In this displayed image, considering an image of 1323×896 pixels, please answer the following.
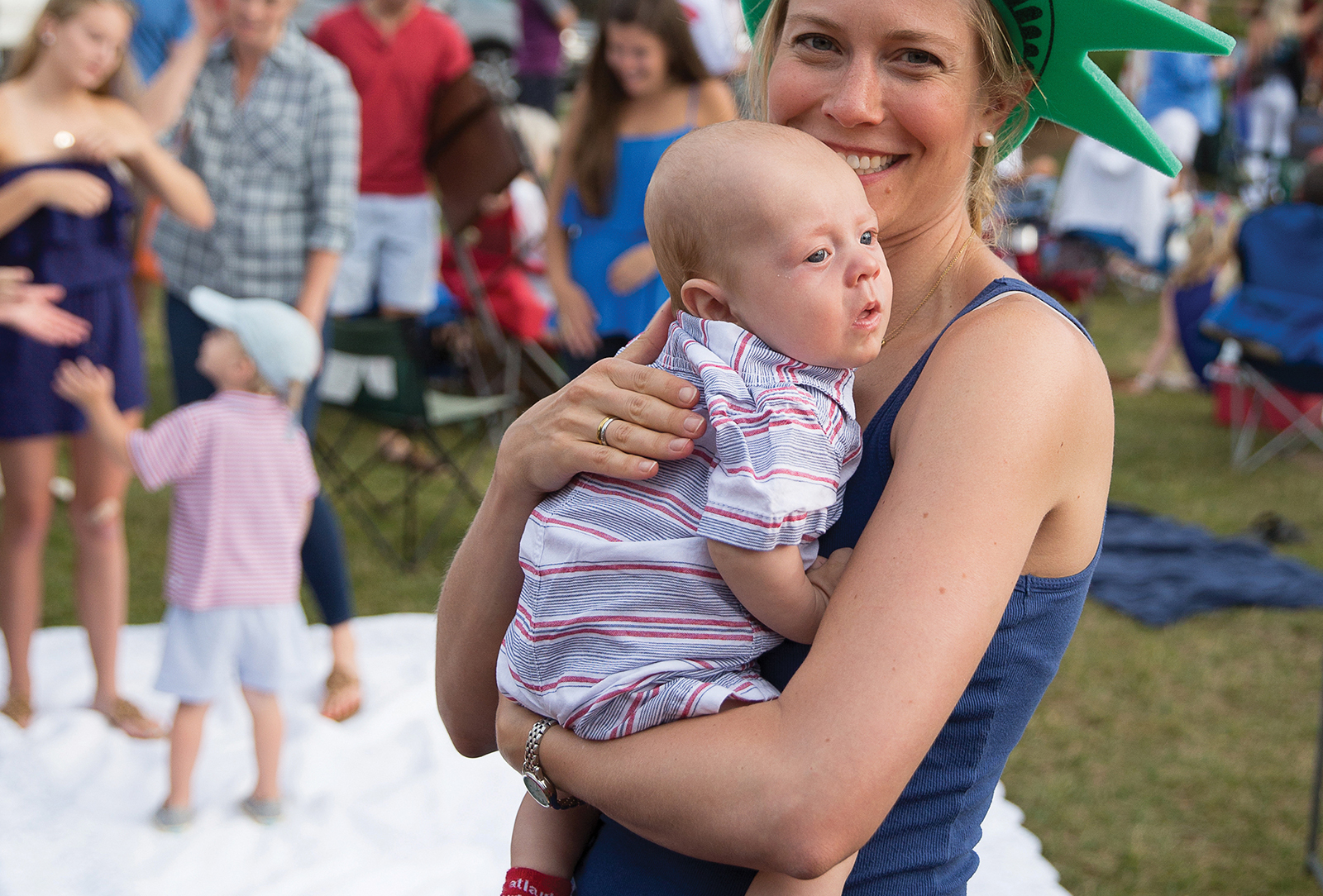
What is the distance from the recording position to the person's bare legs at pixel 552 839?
1.51m

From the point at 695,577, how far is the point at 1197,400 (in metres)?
7.93

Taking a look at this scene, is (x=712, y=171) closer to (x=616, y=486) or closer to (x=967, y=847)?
(x=616, y=486)

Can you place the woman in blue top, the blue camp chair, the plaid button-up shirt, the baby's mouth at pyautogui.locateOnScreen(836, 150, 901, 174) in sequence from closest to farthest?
the baby's mouth at pyautogui.locateOnScreen(836, 150, 901, 174), the plaid button-up shirt, the woman in blue top, the blue camp chair

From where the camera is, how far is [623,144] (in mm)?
4531

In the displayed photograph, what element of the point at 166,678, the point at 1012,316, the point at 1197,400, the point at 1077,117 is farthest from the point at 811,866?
the point at 1197,400

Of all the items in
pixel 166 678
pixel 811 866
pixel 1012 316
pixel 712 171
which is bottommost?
pixel 166 678

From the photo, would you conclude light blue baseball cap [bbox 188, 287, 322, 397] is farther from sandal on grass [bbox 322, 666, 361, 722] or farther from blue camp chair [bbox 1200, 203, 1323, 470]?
blue camp chair [bbox 1200, 203, 1323, 470]

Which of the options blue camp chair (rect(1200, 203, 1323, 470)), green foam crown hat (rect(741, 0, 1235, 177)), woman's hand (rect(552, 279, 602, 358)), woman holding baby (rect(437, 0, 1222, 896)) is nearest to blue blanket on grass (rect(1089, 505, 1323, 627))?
blue camp chair (rect(1200, 203, 1323, 470))

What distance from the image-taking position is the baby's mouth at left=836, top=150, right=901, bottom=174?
1442mm

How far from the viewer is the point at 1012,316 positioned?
1.28m

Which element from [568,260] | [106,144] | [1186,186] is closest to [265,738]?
[106,144]

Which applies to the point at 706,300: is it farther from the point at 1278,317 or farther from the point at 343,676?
the point at 1278,317

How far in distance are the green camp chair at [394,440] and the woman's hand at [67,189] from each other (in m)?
1.32

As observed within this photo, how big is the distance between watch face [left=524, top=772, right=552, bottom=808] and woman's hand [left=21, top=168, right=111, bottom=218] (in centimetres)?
286
